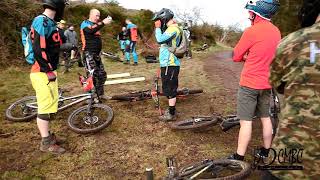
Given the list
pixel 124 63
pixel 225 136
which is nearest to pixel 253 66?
pixel 225 136

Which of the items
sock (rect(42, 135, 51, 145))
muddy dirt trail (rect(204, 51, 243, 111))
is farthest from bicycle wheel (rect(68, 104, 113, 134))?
muddy dirt trail (rect(204, 51, 243, 111))

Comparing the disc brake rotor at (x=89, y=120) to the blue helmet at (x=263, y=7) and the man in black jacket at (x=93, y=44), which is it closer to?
the man in black jacket at (x=93, y=44)

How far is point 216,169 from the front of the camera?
492 cm

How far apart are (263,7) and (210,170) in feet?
7.61

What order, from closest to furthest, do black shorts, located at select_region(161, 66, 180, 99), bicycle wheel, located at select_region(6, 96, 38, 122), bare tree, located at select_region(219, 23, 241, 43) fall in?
black shorts, located at select_region(161, 66, 180, 99) < bicycle wheel, located at select_region(6, 96, 38, 122) < bare tree, located at select_region(219, 23, 241, 43)

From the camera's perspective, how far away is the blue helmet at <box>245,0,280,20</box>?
15.1ft

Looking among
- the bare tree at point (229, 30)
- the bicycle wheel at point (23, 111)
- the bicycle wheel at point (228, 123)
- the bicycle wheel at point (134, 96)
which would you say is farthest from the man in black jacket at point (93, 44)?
the bare tree at point (229, 30)

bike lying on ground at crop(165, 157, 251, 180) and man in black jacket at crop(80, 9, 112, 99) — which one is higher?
man in black jacket at crop(80, 9, 112, 99)

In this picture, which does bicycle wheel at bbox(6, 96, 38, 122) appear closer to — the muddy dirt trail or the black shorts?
the black shorts

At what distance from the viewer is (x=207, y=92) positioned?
32.5 feet

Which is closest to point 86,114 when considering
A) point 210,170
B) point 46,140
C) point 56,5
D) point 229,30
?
point 46,140

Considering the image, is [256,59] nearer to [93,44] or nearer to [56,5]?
[56,5]

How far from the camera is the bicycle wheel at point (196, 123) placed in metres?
6.67

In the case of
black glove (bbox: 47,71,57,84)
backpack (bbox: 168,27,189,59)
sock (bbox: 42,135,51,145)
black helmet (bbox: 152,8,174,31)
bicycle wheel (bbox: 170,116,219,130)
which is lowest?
sock (bbox: 42,135,51,145)
